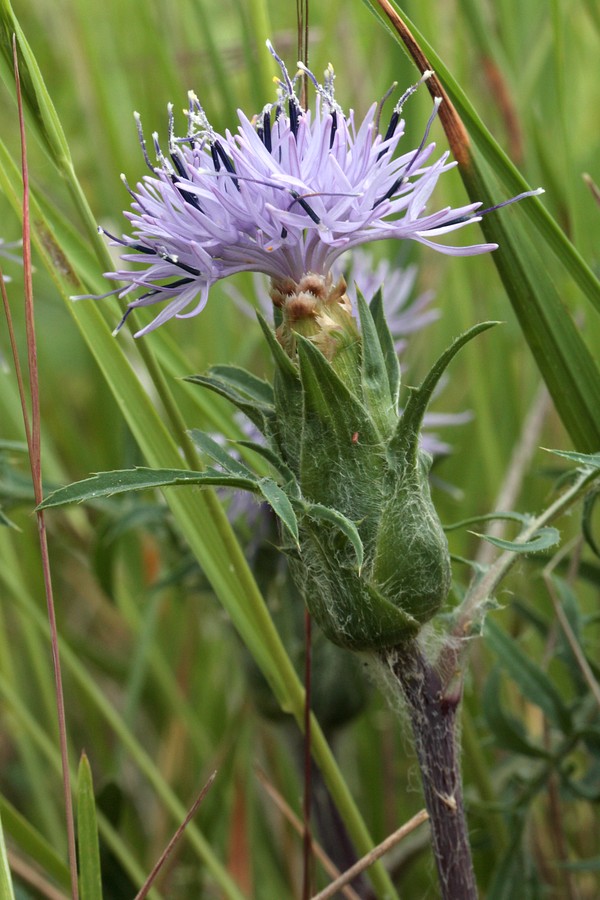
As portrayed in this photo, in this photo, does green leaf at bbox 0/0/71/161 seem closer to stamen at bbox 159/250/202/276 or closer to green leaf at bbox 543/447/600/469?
stamen at bbox 159/250/202/276

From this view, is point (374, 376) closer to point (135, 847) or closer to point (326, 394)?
point (326, 394)

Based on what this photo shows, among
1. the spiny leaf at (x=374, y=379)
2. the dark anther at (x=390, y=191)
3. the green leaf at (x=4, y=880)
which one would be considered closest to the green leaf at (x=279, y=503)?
the spiny leaf at (x=374, y=379)

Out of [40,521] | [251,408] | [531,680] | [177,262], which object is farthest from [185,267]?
[531,680]

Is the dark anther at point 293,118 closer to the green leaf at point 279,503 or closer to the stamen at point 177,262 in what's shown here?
the stamen at point 177,262

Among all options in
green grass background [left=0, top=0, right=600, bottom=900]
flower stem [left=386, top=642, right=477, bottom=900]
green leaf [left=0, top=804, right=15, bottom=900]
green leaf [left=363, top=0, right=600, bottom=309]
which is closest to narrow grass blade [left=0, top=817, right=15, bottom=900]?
green leaf [left=0, top=804, right=15, bottom=900]

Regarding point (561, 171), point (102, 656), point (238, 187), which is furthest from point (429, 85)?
point (102, 656)
